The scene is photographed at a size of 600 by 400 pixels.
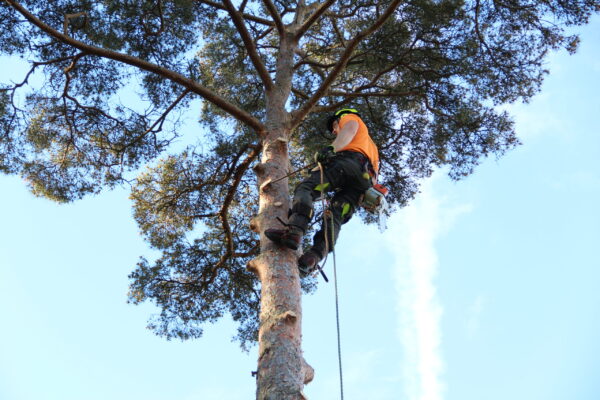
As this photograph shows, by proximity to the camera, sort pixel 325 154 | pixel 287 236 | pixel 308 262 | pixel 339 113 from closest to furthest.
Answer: pixel 287 236, pixel 308 262, pixel 325 154, pixel 339 113

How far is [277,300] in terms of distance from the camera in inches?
123

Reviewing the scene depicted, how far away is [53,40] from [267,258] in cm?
470

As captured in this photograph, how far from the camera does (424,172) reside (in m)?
7.34

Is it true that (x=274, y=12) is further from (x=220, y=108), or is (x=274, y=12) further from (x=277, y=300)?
(x=277, y=300)

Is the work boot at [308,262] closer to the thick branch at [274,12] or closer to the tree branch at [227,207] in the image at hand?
the tree branch at [227,207]

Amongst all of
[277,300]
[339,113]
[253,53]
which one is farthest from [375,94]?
[277,300]

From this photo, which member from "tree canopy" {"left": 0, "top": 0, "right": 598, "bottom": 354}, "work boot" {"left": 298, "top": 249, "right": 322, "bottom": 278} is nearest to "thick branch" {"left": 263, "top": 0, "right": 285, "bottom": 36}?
"tree canopy" {"left": 0, "top": 0, "right": 598, "bottom": 354}

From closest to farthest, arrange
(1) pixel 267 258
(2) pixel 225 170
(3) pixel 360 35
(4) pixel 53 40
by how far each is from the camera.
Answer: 1. (1) pixel 267 258
2. (3) pixel 360 35
3. (4) pixel 53 40
4. (2) pixel 225 170

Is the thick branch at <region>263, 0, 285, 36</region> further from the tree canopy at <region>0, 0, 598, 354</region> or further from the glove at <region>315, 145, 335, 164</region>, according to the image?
the glove at <region>315, 145, 335, 164</region>

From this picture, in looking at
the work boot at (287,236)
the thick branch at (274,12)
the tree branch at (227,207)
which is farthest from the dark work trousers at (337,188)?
the thick branch at (274,12)

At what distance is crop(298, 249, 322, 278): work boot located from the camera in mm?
3557

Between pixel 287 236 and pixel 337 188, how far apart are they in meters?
0.86

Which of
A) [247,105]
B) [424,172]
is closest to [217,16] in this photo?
[247,105]

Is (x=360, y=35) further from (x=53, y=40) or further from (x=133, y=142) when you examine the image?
(x=53, y=40)
